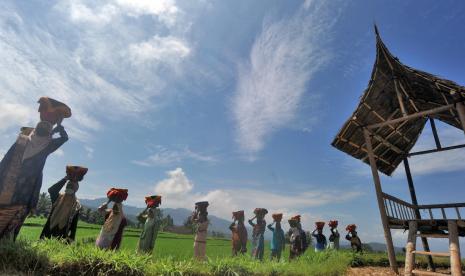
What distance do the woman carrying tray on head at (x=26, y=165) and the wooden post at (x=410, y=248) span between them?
7.69 metres

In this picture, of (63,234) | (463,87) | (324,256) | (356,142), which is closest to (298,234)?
(324,256)

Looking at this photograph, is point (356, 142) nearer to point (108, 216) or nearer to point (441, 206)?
point (441, 206)

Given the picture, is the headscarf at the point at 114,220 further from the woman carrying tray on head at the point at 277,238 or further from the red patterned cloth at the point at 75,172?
the woman carrying tray on head at the point at 277,238

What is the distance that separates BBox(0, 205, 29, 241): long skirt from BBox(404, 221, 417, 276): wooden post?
7.69 m

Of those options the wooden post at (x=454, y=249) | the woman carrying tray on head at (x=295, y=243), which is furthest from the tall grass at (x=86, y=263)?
the woman carrying tray on head at (x=295, y=243)

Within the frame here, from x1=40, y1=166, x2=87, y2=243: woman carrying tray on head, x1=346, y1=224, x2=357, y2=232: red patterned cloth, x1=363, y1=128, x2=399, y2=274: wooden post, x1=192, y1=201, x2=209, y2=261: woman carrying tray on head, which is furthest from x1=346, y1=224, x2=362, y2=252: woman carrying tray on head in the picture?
x1=40, y1=166, x2=87, y2=243: woman carrying tray on head

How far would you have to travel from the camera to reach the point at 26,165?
5.08 m

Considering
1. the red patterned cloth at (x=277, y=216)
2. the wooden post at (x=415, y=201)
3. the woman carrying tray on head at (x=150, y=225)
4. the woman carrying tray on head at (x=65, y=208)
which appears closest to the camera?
the woman carrying tray on head at (x=65, y=208)

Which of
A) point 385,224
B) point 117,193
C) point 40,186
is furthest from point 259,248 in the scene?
point 40,186

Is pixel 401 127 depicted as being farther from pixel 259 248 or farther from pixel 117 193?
pixel 117 193

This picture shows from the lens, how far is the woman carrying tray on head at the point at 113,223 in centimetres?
600

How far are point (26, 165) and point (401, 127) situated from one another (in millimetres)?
10903

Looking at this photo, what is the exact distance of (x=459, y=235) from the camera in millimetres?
7172

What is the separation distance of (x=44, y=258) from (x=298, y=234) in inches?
360
